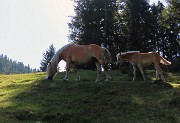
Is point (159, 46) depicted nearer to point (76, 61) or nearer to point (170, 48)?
point (170, 48)

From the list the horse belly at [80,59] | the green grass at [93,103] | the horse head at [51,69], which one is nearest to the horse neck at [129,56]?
the horse belly at [80,59]

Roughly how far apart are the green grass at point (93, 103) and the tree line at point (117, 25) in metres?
29.0

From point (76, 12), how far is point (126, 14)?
324 inches

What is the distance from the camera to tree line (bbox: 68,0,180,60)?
51.8 metres

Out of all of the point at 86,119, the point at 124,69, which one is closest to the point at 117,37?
the point at 124,69

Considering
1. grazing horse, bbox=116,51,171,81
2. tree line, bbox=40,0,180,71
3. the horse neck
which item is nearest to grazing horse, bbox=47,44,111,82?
the horse neck

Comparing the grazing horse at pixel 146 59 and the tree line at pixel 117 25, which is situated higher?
the tree line at pixel 117 25

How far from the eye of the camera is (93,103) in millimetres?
18516

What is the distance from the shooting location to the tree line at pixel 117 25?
5184 centimetres

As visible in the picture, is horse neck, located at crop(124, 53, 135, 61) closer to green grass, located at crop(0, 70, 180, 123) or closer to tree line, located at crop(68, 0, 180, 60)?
green grass, located at crop(0, 70, 180, 123)

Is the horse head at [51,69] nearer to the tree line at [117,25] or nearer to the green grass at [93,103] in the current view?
the green grass at [93,103]

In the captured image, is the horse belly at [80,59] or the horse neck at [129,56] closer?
the horse belly at [80,59]

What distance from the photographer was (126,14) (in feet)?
188

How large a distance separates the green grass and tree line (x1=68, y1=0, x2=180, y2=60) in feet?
95.1
